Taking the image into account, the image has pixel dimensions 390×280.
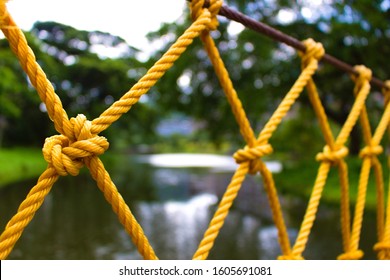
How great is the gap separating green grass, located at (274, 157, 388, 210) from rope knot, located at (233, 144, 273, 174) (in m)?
3.40

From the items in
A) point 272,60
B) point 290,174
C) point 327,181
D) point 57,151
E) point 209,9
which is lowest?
point 57,151

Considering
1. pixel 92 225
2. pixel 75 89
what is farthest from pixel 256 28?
pixel 75 89

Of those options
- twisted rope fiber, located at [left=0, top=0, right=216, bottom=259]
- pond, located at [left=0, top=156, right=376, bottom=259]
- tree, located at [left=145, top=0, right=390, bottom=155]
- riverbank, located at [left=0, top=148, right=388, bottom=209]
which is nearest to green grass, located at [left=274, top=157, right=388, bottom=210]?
riverbank, located at [left=0, top=148, right=388, bottom=209]

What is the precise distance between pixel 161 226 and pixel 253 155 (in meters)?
2.94

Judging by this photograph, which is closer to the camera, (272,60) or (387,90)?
(387,90)

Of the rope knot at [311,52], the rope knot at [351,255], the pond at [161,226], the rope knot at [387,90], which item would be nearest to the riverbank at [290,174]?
the pond at [161,226]

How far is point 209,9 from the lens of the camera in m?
0.53

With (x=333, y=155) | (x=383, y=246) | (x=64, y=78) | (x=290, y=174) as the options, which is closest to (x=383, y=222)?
(x=383, y=246)

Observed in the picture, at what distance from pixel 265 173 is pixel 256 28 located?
24cm

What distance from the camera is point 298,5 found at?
4.48 meters

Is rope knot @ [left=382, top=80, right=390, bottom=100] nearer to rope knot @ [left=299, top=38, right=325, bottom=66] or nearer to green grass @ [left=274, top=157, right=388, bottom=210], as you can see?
rope knot @ [left=299, top=38, right=325, bottom=66]

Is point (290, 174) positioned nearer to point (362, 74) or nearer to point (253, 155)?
point (362, 74)

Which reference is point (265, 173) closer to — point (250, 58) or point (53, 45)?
point (53, 45)

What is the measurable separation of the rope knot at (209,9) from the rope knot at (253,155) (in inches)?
7.7
